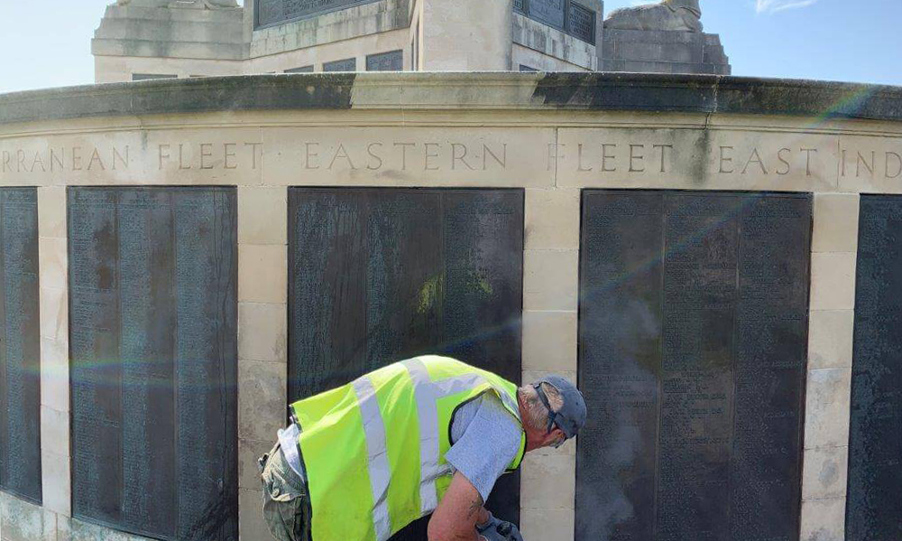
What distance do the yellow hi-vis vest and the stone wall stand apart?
196 cm

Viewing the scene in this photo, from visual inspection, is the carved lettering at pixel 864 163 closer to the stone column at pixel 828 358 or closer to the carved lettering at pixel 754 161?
the stone column at pixel 828 358

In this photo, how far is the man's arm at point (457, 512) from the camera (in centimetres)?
277

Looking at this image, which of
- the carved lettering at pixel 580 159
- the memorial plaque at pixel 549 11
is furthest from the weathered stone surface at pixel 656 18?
the carved lettering at pixel 580 159

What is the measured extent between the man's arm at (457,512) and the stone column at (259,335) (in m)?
2.64

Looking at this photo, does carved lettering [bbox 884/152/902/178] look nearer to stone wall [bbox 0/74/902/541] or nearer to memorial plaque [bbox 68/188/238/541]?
stone wall [bbox 0/74/902/541]

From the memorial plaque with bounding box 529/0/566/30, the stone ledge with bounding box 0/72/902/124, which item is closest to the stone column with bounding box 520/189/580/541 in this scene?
the stone ledge with bounding box 0/72/902/124

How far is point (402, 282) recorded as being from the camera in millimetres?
5012

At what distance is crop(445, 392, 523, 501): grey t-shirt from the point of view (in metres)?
2.80

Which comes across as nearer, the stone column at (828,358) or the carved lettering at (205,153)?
the stone column at (828,358)

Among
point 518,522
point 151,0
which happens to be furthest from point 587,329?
point 151,0

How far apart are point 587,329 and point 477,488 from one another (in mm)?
2412

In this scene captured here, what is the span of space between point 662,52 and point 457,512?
51.8ft

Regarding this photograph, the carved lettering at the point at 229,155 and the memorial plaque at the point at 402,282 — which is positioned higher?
the carved lettering at the point at 229,155

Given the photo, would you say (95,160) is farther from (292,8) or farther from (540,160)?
(292,8)
